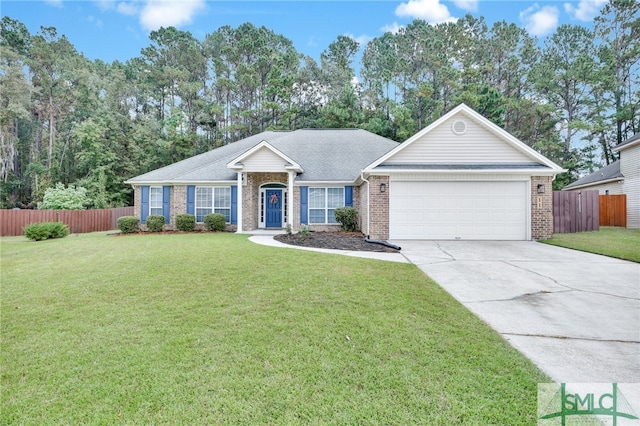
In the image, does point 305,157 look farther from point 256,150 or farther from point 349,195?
point 349,195

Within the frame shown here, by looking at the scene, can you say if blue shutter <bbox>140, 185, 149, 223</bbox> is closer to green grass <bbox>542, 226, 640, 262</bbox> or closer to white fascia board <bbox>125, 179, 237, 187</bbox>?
white fascia board <bbox>125, 179, 237, 187</bbox>

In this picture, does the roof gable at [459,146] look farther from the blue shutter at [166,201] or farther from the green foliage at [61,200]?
the green foliage at [61,200]

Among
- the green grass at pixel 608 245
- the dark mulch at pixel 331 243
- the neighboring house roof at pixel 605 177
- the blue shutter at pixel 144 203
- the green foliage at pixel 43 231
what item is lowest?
the green grass at pixel 608 245

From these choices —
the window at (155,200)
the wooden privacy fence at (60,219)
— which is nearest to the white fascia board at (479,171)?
the window at (155,200)

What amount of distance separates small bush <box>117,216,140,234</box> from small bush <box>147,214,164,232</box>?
58 centimetres

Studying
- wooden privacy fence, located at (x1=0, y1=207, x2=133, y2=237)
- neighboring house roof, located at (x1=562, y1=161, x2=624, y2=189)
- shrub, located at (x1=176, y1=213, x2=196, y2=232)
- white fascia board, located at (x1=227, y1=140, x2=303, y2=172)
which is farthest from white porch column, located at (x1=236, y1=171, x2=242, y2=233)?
neighboring house roof, located at (x1=562, y1=161, x2=624, y2=189)

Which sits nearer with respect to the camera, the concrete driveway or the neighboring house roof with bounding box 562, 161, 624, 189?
the concrete driveway

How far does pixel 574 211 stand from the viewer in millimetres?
13820

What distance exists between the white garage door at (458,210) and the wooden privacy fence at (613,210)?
10.9 m

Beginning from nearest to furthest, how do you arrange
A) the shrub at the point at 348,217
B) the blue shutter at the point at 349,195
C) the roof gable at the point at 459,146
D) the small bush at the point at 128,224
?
the roof gable at the point at 459,146, the shrub at the point at 348,217, the small bush at the point at 128,224, the blue shutter at the point at 349,195

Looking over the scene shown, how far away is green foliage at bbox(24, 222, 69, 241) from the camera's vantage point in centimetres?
1366

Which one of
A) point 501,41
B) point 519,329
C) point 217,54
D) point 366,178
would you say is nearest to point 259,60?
point 217,54

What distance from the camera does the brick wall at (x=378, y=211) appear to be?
38.6ft

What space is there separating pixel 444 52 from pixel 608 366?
113ft
